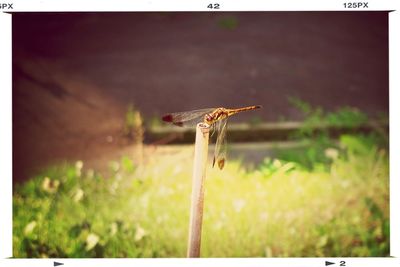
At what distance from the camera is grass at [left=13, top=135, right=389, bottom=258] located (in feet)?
7.68

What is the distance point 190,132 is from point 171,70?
1.03ft

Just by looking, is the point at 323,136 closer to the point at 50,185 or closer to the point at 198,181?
the point at 198,181

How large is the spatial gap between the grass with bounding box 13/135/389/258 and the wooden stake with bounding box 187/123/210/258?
0.55m

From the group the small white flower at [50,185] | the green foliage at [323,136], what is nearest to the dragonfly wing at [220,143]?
the green foliage at [323,136]

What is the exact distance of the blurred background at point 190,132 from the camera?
7.75ft

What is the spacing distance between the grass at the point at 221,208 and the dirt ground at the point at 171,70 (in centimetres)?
16

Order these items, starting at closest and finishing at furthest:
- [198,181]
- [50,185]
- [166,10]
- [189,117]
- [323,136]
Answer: [198,181], [189,117], [166,10], [50,185], [323,136]

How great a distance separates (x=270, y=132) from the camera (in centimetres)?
260

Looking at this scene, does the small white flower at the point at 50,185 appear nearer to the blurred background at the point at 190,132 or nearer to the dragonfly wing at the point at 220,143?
the blurred background at the point at 190,132

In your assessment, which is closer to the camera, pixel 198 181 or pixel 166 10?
pixel 198 181

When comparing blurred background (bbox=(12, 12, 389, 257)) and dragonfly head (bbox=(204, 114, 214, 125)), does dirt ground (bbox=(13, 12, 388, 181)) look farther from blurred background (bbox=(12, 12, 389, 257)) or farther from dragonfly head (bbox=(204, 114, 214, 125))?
dragonfly head (bbox=(204, 114, 214, 125))

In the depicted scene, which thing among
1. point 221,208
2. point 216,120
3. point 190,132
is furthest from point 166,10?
point 221,208

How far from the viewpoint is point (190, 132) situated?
254 centimetres
